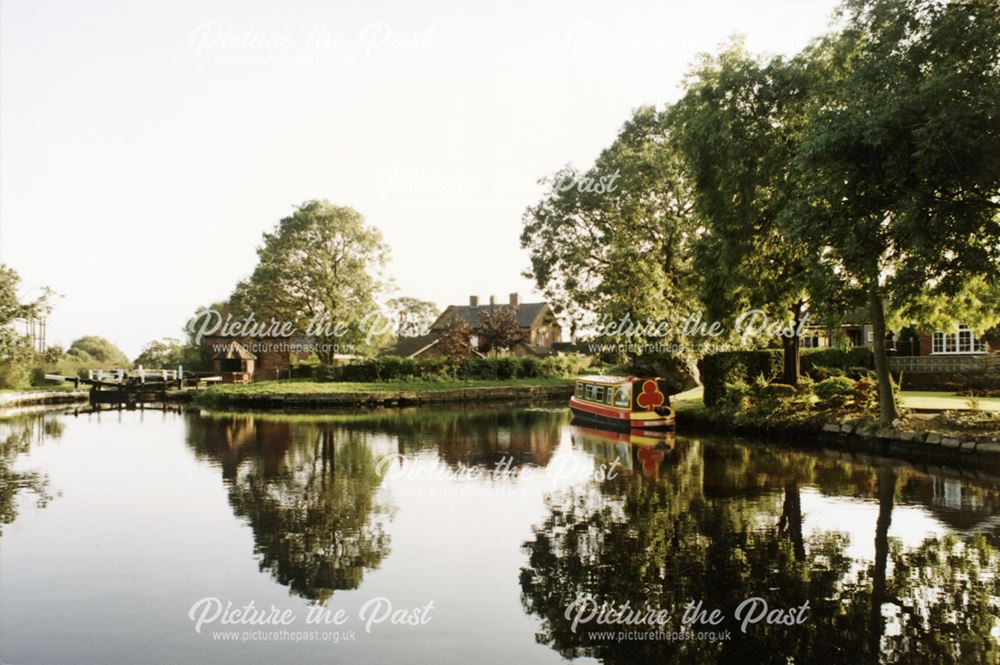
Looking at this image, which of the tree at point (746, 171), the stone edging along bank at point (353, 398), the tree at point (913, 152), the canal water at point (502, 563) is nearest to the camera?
the canal water at point (502, 563)

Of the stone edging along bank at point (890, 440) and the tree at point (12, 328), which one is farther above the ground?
the tree at point (12, 328)

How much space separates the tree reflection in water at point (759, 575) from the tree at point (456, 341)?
38567mm

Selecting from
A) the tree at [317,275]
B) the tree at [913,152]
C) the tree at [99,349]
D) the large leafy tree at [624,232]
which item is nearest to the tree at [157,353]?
the tree at [99,349]

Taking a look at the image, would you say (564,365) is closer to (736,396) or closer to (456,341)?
(456,341)

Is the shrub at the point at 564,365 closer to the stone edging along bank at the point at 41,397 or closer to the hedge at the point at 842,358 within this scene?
the hedge at the point at 842,358

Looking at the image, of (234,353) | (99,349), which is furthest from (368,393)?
(99,349)

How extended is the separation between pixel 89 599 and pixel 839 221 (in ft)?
48.3

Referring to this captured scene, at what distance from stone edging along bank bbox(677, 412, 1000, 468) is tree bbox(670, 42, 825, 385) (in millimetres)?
3793

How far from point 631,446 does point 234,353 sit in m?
45.5

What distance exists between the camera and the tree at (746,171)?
1975 cm

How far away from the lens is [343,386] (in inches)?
1769

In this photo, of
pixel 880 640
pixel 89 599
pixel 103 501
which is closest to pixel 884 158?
pixel 880 640

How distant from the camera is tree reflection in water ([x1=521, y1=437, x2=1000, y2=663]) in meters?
6.27

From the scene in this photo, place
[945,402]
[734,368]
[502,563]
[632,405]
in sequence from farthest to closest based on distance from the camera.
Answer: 1. [632,405]
2. [734,368]
3. [945,402]
4. [502,563]
